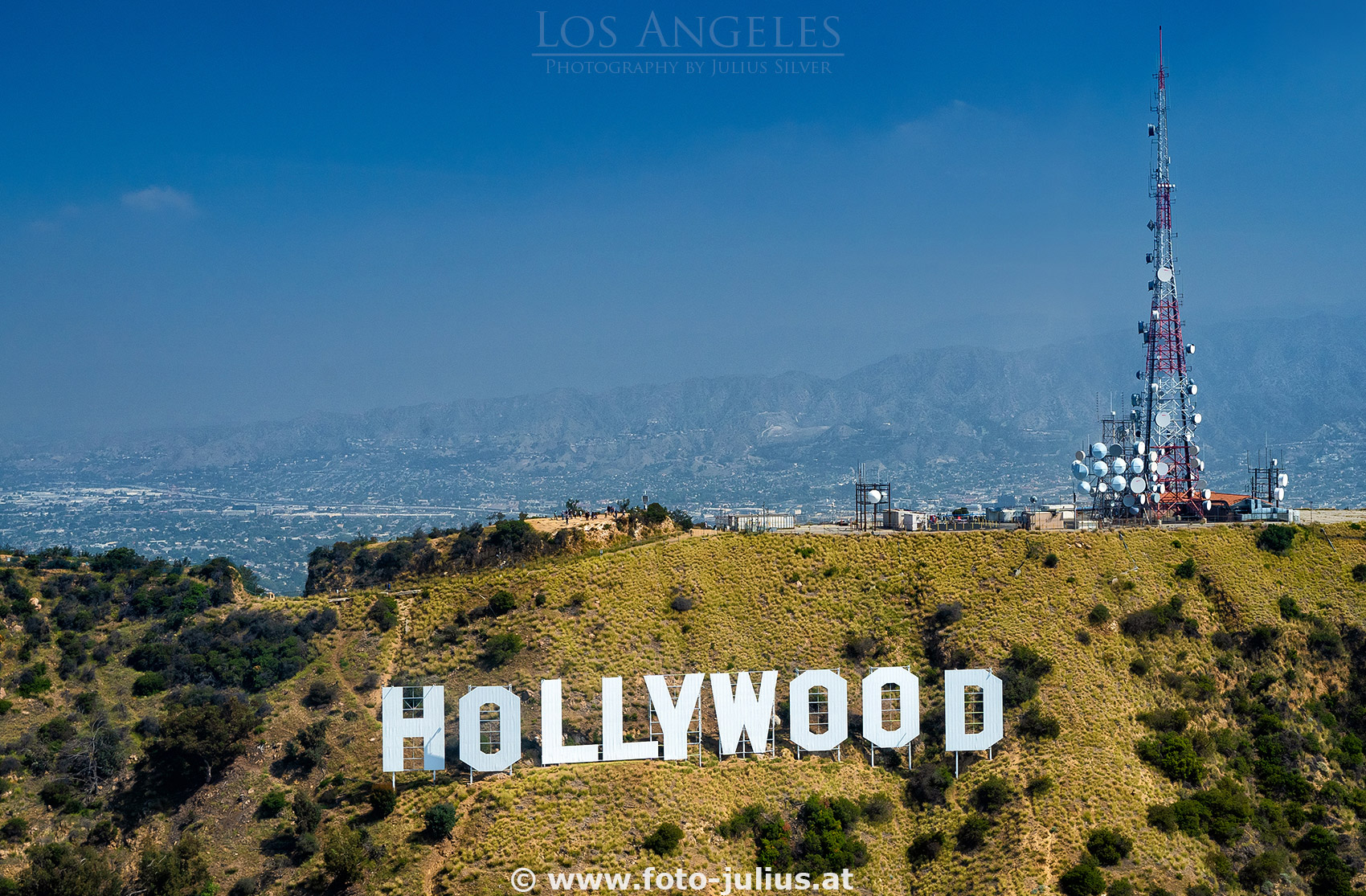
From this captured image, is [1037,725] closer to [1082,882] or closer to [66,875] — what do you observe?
[1082,882]

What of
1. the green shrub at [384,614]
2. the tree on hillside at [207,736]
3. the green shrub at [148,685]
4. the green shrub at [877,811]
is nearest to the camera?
the tree on hillside at [207,736]

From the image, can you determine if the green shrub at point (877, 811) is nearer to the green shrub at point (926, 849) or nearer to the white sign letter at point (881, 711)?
the green shrub at point (926, 849)

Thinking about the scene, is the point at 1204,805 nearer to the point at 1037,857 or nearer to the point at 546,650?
the point at 1037,857

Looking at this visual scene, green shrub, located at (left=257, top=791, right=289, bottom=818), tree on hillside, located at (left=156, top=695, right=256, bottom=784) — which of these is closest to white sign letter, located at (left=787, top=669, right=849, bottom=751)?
green shrub, located at (left=257, top=791, right=289, bottom=818)

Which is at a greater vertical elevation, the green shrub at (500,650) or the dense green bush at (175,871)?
the green shrub at (500,650)

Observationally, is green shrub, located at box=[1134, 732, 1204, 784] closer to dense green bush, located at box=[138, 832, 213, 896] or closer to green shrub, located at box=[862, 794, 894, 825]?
green shrub, located at box=[862, 794, 894, 825]

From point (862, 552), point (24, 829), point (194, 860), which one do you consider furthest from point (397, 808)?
point (862, 552)

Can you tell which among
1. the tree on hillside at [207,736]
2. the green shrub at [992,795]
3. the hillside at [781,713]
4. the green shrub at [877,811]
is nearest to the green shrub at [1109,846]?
the hillside at [781,713]
